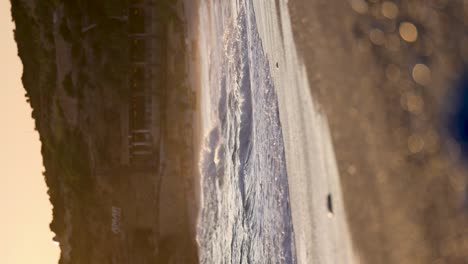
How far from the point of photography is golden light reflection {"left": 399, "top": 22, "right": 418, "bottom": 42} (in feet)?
1.96

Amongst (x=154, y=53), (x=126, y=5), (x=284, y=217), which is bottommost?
(x=284, y=217)

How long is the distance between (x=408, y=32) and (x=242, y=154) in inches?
38.2

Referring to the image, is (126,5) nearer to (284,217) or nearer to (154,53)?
(154,53)

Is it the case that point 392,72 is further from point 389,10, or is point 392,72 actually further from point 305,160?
point 305,160

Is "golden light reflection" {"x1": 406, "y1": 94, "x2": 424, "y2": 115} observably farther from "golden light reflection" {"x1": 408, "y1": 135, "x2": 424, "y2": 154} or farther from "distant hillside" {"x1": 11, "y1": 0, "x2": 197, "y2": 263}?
"distant hillside" {"x1": 11, "y1": 0, "x2": 197, "y2": 263}

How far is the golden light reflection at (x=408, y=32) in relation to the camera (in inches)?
23.5

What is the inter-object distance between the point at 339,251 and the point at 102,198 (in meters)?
2.97

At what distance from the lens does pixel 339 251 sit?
2.05ft

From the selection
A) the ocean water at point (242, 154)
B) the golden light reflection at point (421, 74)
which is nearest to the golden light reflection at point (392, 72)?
the golden light reflection at point (421, 74)

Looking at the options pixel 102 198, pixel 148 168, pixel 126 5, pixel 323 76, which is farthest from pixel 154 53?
pixel 323 76

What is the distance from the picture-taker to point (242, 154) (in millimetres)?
1533

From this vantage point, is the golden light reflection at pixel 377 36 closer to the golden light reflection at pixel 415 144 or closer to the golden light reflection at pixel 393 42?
the golden light reflection at pixel 393 42

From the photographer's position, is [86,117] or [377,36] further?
[86,117]

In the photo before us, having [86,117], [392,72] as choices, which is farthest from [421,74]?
[86,117]
